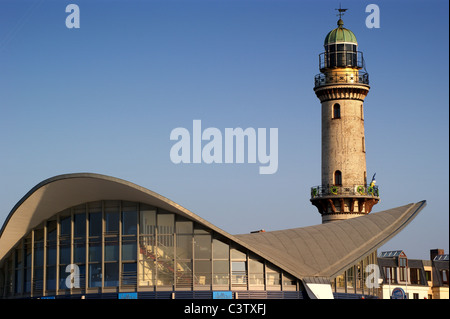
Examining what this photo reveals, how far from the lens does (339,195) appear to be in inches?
3381

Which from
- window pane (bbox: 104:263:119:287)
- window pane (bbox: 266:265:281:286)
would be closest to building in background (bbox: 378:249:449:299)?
window pane (bbox: 266:265:281:286)

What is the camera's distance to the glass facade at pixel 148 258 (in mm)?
56519

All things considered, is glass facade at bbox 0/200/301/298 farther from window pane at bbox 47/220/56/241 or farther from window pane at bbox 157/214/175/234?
window pane at bbox 47/220/56/241

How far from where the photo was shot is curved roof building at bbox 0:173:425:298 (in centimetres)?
5641

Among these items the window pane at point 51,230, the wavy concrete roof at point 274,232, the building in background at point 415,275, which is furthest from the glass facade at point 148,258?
the building in background at point 415,275

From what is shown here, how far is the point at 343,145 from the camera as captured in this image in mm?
86875

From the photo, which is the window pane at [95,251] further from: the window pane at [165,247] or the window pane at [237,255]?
the window pane at [237,255]

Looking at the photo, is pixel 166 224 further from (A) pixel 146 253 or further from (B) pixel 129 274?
(B) pixel 129 274

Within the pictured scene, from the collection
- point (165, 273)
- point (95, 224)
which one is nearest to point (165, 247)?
point (165, 273)

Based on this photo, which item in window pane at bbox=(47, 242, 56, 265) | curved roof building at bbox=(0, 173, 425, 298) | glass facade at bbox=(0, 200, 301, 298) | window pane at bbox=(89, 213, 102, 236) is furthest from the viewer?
window pane at bbox=(47, 242, 56, 265)

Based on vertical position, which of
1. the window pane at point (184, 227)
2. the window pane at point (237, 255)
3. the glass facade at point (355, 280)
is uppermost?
the window pane at point (184, 227)
